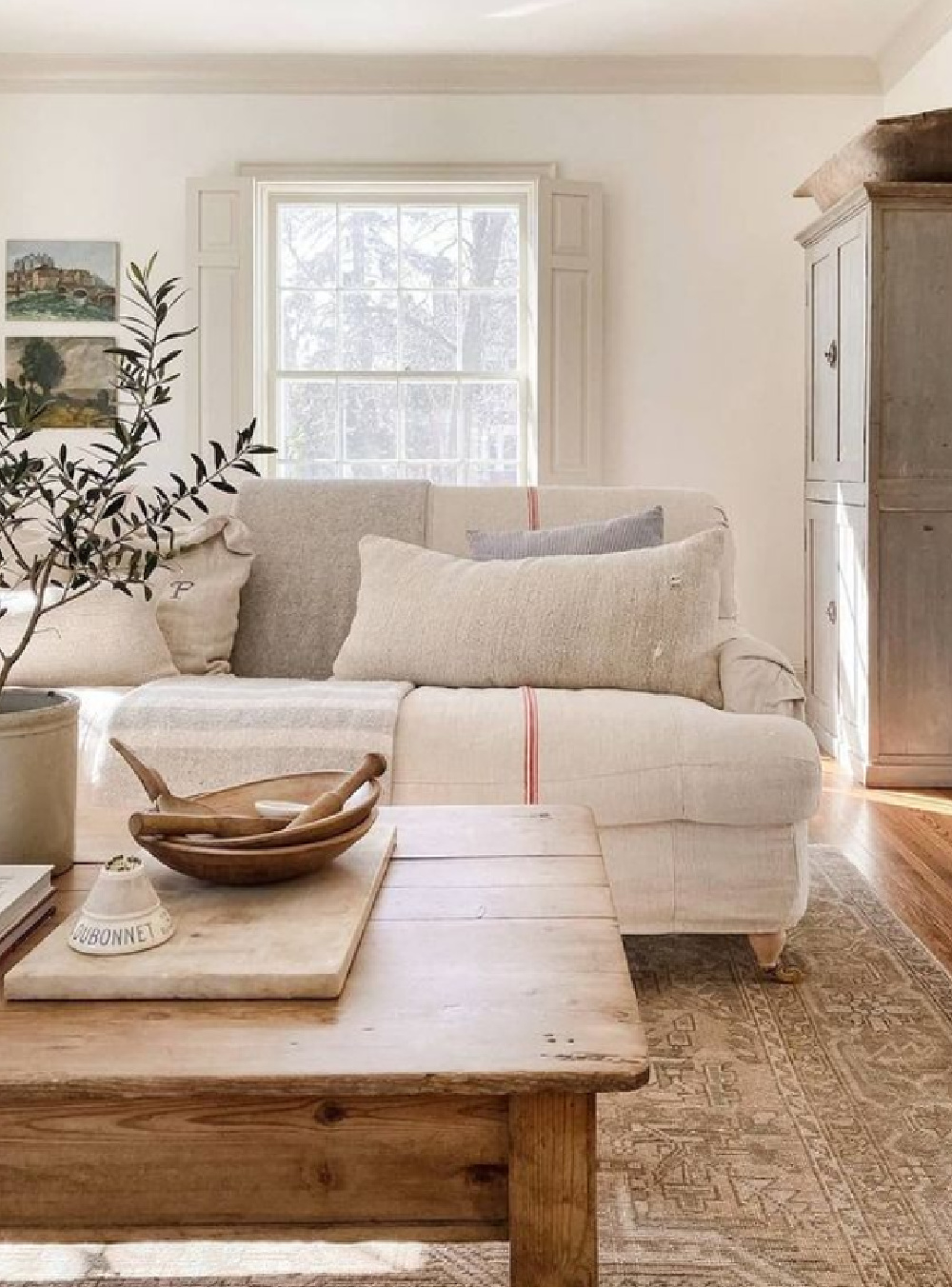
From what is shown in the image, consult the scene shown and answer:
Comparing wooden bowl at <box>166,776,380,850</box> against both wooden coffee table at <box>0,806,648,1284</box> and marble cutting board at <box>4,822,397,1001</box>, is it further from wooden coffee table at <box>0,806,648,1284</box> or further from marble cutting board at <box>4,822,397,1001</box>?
wooden coffee table at <box>0,806,648,1284</box>

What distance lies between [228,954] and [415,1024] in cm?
20

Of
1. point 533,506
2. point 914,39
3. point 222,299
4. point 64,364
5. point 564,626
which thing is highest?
point 914,39

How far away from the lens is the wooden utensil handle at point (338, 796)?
1.41 meters

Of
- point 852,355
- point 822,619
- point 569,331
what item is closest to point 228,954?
point 852,355

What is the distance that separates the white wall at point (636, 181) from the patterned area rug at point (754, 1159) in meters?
3.50

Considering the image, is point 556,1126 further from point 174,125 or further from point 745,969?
point 174,125

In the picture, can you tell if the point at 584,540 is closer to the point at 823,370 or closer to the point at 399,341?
the point at 823,370

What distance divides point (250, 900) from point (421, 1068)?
1.28ft

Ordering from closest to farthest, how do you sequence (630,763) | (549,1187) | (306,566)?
1. (549,1187)
2. (630,763)
3. (306,566)

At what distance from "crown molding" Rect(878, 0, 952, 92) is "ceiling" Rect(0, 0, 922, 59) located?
0.03m

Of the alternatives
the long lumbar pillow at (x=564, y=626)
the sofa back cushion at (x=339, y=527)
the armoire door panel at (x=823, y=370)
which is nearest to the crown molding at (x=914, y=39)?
the armoire door panel at (x=823, y=370)

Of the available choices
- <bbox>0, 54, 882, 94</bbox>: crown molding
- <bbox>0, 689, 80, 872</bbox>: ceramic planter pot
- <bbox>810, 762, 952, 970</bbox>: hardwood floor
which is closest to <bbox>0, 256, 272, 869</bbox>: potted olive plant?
<bbox>0, 689, 80, 872</bbox>: ceramic planter pot

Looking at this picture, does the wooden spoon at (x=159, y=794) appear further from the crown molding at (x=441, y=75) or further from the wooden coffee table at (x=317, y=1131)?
the crown molding at (x=441, y=75)

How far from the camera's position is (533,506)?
323 cm
